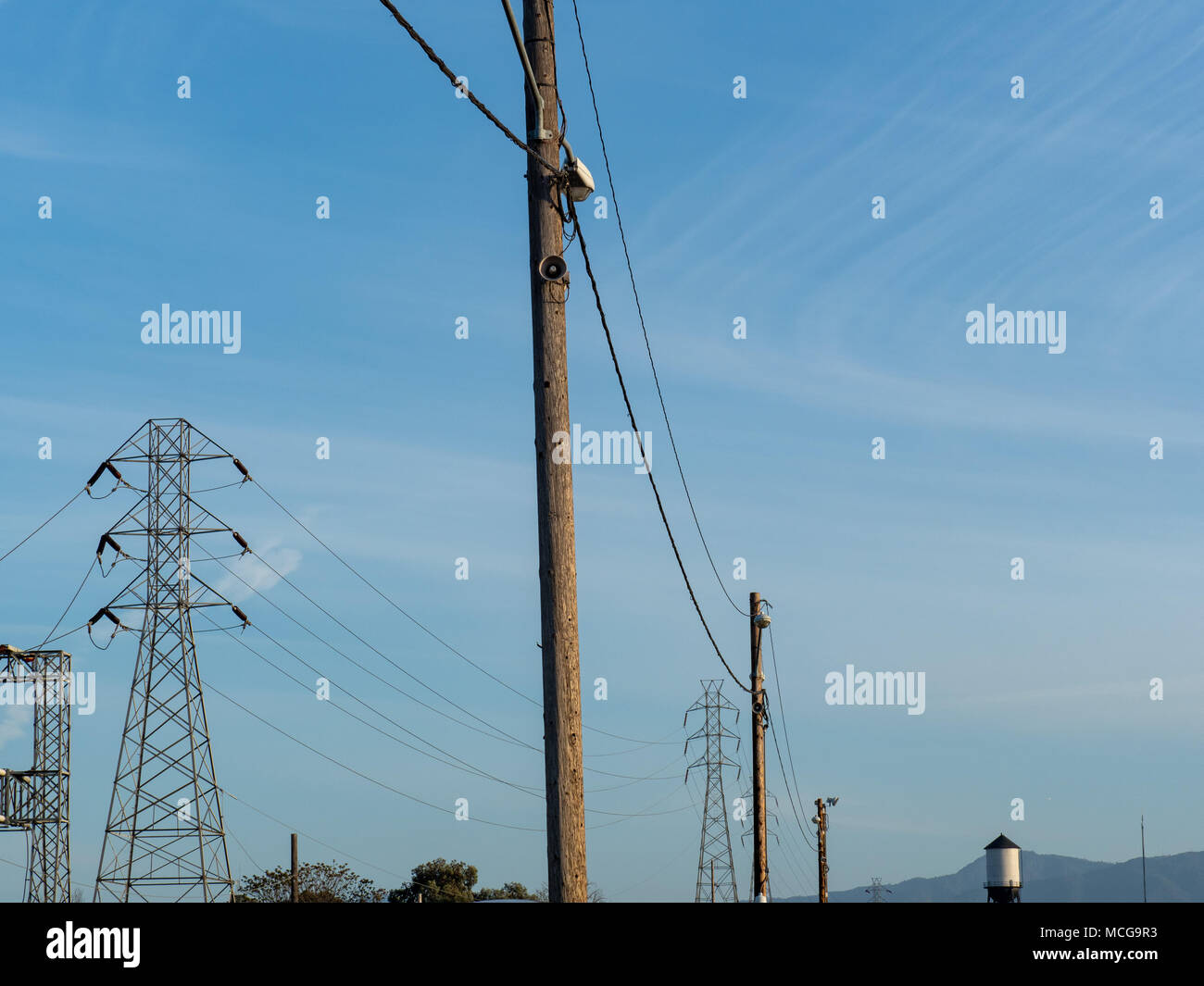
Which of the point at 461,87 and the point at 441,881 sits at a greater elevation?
the point at 461,87

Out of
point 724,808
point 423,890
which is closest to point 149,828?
point 423,890

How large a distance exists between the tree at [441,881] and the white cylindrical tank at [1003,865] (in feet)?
209

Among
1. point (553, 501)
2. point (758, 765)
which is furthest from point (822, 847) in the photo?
point (553, 501)

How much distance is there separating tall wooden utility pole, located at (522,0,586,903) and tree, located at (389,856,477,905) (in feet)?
269

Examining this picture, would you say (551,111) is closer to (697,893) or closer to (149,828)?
(149,828)

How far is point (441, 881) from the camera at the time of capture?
92625 mm

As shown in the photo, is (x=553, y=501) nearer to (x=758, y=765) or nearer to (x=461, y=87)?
(x=461, y=87)

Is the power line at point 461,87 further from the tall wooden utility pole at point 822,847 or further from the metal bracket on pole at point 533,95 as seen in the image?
the tall wooden utility pole at point 822,847

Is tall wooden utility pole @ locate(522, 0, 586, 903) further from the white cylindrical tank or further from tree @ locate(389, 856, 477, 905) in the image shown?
tree @ locate(389, 856, 477, 905)

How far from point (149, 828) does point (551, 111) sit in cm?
3424

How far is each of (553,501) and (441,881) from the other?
8735 centimetres

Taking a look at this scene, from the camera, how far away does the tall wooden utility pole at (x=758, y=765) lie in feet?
103

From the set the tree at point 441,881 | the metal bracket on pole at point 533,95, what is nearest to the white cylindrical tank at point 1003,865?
the metal bracket on pole at point 533,95

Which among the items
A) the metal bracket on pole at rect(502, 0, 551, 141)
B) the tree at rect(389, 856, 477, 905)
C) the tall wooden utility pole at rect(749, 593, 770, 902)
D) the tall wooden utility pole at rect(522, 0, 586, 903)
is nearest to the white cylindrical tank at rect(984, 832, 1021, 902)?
the tall wooden utility pole at rect(749, 593, 770, 902)
